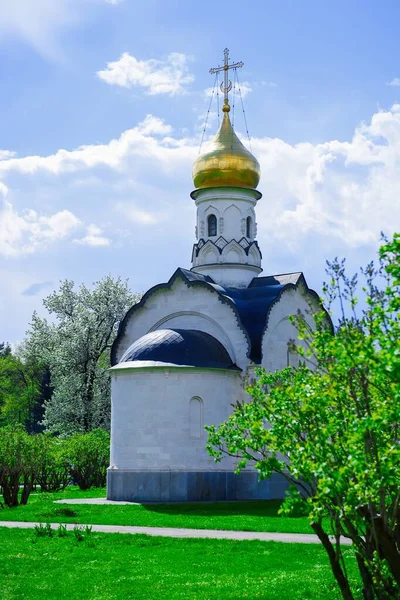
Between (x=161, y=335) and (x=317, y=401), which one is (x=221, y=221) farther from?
(x=317, y=401)

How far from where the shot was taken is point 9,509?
1691 cm

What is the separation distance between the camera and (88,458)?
79.3 ft

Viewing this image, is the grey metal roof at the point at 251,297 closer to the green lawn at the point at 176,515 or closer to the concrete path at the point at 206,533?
the green lawn at the point at 176,515

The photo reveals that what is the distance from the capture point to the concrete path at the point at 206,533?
11.7m

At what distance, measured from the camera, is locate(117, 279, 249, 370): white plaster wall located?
65.8ft

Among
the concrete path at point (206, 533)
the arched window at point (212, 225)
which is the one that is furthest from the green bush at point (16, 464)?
the arched window at point (212, 225)

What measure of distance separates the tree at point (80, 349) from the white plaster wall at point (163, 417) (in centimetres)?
983

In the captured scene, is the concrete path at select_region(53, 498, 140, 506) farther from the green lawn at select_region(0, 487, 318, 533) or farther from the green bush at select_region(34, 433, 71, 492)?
the green bush at select_region(34, 433, 71, 492)

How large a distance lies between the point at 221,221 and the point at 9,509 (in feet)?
33.5

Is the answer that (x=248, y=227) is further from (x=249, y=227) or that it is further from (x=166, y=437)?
(x=166, y=437)

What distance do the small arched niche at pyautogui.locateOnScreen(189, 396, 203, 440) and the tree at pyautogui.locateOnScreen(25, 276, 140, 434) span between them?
34.3 ft

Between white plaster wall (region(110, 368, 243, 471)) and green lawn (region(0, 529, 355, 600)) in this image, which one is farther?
white plaster wall (region(110, 368, 243, 471))

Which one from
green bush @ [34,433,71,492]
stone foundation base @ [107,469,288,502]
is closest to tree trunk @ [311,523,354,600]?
stone foundation base @ [107,469,288,502]

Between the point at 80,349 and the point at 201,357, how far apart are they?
11178 millimetres
